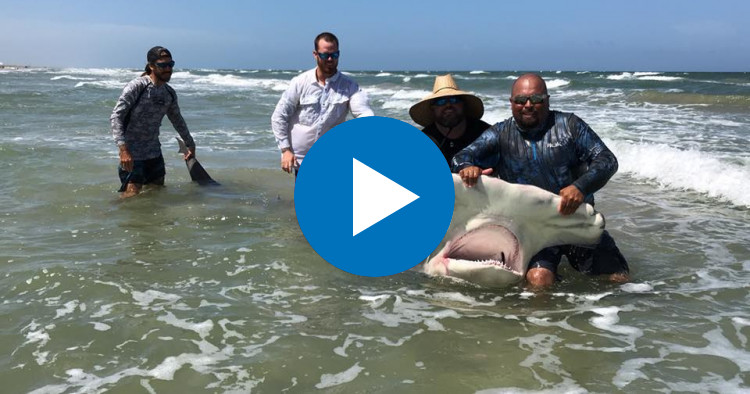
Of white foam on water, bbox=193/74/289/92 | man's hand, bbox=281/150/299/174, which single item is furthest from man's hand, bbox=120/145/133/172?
white foam on water, bbox=193/74/289/92

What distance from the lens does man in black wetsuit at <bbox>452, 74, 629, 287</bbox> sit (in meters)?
3.86

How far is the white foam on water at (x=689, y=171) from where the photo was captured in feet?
24.1

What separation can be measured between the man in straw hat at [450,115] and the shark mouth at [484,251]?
2.53 feet

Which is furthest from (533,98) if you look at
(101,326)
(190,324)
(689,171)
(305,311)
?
(689,171)

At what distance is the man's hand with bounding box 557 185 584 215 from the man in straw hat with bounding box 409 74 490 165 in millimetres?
985

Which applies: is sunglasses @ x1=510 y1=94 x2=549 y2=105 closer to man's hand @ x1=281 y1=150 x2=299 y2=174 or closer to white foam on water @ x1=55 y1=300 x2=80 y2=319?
man's hand @ x1=281 y1=150 x2=299 y2=174

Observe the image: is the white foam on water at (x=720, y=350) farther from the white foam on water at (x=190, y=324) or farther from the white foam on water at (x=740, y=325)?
the white foam on water at (x=190, y=324)

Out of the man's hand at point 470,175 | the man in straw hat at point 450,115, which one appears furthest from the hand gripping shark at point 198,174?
the man's hand at point 470,175

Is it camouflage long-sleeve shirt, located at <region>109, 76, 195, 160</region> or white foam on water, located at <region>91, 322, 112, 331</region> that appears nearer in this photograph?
white foam on water, located at <region>91, 322, 112, 331</region>

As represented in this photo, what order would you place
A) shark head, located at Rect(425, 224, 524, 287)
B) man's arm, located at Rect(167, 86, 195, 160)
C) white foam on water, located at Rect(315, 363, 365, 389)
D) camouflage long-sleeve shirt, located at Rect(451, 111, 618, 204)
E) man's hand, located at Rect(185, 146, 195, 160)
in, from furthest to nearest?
man's hand, located at Rect(185, 146, 195, 160)
man's arm, located at Rect(167, 86, 195, 160)
camouflage long-sleeve shirt, located at Rect(451, 111, 618, 204)
shark head, located at Rect(425, 224, 524, 287)
white foam on water, located at Rect(315, 363, 365, 389)

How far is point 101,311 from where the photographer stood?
358 cm

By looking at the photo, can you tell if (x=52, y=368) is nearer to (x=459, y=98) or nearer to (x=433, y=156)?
(x=433, y=156)

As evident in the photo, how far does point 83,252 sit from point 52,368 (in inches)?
78.9

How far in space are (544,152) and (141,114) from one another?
3.97 meters
